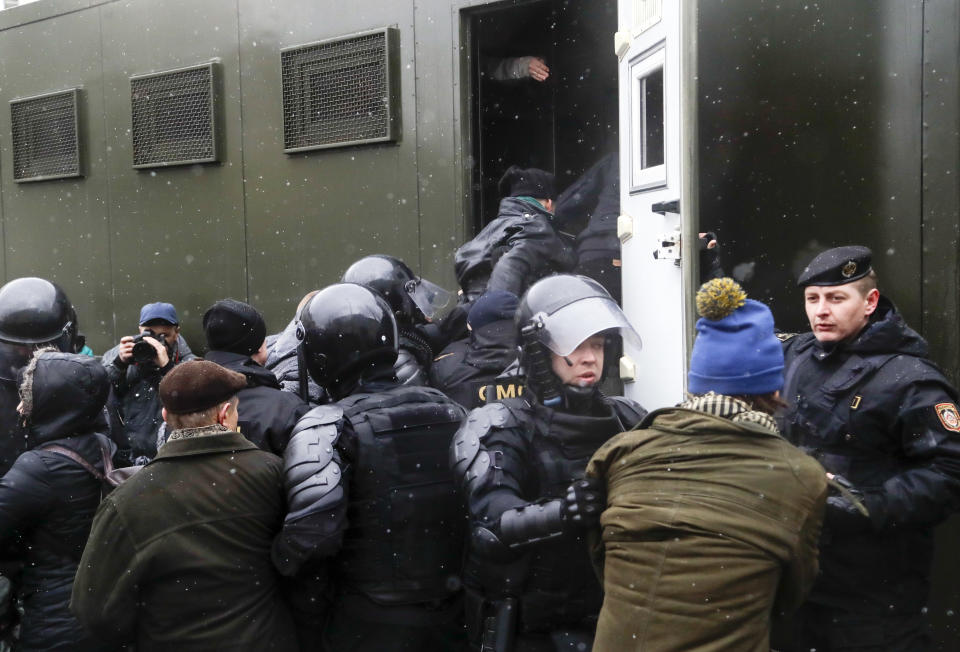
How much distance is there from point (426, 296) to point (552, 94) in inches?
142

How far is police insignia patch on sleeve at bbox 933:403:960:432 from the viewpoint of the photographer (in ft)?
10.5

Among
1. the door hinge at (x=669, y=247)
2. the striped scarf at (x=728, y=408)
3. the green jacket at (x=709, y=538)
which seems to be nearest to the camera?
the green jacket at (x=709, y=538)

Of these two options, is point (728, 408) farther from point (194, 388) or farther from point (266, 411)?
point (266, 411)

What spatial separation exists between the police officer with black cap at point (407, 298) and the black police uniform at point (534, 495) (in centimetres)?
159

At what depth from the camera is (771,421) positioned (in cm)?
247

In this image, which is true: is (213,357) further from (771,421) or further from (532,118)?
(532,118)

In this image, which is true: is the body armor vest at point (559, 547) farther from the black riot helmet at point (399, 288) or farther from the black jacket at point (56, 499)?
the black riot helmet at point (399, 288)

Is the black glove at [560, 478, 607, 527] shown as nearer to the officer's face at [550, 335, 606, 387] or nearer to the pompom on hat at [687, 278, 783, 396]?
the pompom on hat at [687, 278, 783, 396]

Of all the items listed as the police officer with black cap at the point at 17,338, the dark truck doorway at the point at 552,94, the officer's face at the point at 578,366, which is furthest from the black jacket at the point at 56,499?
the dark truck doorway at the point at 552,94

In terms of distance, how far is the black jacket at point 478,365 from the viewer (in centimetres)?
447

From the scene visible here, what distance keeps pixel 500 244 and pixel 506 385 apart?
157 cm

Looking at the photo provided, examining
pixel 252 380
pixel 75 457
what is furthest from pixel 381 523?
pixel 75 457

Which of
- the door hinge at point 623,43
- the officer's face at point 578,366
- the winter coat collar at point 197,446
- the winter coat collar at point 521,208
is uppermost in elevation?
the door hinge at point 623,43

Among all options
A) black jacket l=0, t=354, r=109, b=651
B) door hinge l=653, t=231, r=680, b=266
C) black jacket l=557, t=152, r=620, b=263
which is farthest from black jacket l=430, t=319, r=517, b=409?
black jacket l=557, t=152, r=620, b=263
